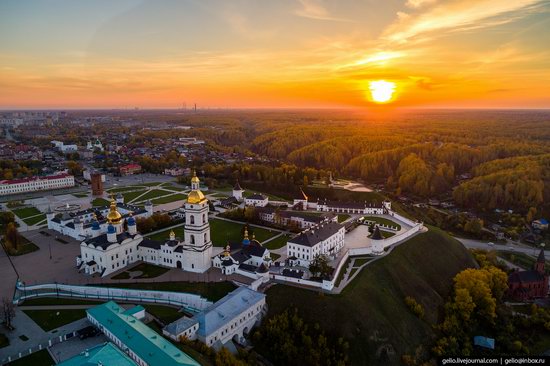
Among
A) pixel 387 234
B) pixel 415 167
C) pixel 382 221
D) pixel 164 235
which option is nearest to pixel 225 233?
pixel 164 235

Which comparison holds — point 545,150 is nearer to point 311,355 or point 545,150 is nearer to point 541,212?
point 541,212

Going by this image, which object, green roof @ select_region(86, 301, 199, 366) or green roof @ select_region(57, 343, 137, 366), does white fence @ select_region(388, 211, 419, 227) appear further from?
green roof @ select_region(57, 343, 137, 366)

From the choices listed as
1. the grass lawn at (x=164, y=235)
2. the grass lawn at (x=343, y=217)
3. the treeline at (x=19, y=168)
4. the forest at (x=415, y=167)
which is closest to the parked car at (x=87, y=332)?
the grass lawn at (x=164, y=235)

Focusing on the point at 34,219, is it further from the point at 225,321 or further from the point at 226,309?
the point at 225,321

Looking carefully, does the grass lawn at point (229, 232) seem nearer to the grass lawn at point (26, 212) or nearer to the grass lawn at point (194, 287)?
the grass lawn at point (194, 287)

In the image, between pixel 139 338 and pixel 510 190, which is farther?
pixel 510 190
